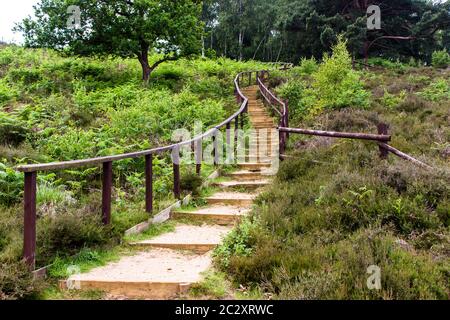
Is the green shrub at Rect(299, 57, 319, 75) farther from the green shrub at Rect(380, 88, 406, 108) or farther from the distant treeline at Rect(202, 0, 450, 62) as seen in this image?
the green shrub at Rect(380, 88, 406, 108)

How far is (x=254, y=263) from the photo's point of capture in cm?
443

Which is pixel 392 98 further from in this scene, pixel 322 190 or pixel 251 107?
pixel 322 190

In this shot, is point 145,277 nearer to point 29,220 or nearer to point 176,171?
point 29,220

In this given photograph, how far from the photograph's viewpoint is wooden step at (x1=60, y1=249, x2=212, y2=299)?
4.32 metres

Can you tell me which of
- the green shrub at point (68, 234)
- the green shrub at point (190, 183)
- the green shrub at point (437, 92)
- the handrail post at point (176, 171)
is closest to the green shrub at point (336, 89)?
the green shrub at point (437, 92)

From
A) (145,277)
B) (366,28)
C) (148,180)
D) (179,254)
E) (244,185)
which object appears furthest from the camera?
(366,28)

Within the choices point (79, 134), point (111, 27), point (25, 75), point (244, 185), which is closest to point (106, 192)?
point (244, 185)

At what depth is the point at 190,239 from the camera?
603 centimetres

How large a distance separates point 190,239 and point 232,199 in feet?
6.54

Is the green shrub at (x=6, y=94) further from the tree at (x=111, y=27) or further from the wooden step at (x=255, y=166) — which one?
the wooden step at (x=255, y=166)

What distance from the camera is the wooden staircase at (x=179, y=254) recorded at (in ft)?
14.3

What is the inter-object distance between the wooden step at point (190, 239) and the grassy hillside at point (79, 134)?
502mm
